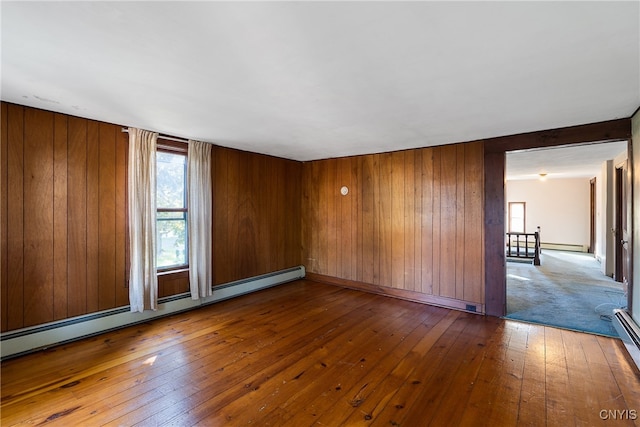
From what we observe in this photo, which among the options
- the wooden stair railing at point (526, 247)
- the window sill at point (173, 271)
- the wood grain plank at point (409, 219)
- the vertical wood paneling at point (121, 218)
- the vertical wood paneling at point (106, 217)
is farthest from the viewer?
the wooden stair railing at point (526, 247)

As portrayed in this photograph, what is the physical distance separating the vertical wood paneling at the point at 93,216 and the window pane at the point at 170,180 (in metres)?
0.66

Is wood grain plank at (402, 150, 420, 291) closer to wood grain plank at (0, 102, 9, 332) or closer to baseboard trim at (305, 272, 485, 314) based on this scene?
baseboard trim at (305, 272, 485, 314)

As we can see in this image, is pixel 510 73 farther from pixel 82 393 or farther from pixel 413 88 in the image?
pixel 82 393

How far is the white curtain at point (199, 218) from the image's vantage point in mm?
3850

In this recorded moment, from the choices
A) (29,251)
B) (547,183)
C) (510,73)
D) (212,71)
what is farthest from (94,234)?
(547,183)

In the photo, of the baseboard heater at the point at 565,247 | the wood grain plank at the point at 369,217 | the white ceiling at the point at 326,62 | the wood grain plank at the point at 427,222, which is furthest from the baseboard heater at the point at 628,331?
the baseboard heater at the point at 565,247

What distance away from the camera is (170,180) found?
149 inches

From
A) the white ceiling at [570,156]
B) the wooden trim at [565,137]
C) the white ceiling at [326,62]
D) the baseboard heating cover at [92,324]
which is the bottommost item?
the baseboard heating cover at [92,324]

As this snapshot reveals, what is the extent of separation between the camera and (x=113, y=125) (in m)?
3.19

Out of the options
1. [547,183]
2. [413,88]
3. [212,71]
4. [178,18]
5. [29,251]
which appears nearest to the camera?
[178,18]

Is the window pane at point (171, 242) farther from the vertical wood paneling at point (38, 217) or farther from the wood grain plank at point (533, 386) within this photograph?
the wood grain plank at point (533, 386)

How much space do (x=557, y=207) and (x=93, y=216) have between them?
12.4 m

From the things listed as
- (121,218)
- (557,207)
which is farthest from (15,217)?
(557,207)

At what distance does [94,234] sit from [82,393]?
5.40 feet
